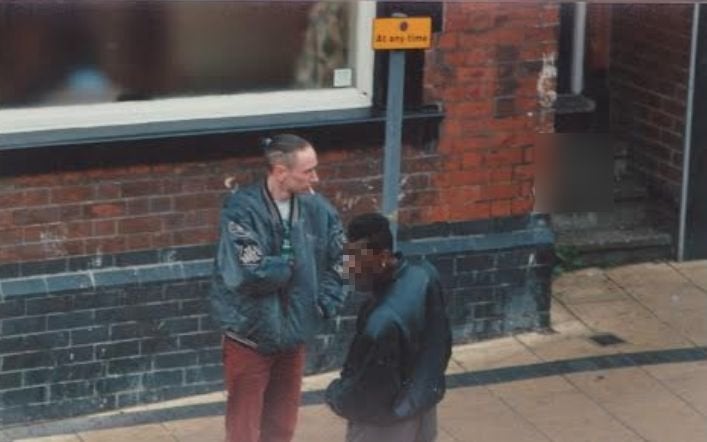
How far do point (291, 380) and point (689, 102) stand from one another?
4001mm

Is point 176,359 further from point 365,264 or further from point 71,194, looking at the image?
point 365,264

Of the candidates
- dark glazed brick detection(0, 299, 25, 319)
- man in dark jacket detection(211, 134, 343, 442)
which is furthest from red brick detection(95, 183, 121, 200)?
man in dark jacket detection(211, 134, 343, 442)

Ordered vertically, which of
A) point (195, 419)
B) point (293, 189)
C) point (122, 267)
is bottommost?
point (195, 419)

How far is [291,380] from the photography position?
762 cm

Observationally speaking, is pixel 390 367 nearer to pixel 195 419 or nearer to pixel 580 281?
pixel 195 419

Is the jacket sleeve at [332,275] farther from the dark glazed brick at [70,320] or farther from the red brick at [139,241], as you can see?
the dark glazed brick at [70,320]

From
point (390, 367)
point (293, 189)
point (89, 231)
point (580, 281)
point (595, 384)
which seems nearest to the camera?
point (390, 367)

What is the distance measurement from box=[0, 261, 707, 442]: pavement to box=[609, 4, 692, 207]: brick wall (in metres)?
0.89

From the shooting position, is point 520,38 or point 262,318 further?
point 520,38

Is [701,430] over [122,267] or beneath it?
beneath

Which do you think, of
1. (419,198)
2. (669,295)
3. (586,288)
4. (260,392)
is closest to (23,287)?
(260,392)

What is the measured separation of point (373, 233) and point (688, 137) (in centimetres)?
462

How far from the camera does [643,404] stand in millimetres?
8766

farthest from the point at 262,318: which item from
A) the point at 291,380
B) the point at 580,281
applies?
the point at 580,281
